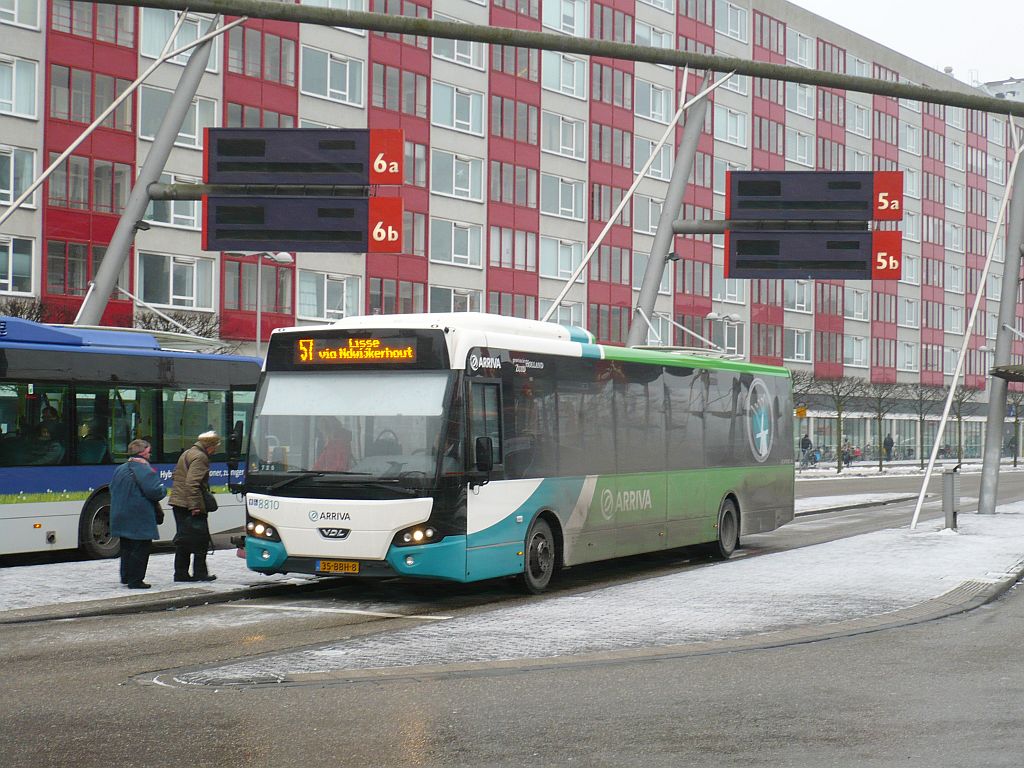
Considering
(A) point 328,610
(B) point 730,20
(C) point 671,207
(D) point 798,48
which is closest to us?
(A) point 328,610

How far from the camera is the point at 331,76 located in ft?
182

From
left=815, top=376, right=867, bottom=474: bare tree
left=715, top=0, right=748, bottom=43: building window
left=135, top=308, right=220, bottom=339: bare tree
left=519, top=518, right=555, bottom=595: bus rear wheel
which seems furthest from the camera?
left=715, top=0, right=748, bottom=43: building window

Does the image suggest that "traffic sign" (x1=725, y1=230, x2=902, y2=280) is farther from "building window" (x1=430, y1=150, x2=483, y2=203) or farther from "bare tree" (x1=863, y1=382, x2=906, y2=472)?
"bare tree" (x1=863, y1=382, x2=906, y2=472)

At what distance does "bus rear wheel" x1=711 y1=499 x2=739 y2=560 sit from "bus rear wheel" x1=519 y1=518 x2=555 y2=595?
484cm

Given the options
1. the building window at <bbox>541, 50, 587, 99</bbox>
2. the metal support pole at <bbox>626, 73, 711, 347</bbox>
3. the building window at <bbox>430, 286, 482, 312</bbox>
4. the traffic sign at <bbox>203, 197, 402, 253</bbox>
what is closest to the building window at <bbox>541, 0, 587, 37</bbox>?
the building window at <bbox>541, 50, 587, 99</bbox>

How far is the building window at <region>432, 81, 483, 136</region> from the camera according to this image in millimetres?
59688

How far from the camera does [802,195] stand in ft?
69.8

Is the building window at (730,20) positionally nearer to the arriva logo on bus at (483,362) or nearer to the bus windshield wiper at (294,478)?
the arriva logo on bus at (483,362)

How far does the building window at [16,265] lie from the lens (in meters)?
45.0

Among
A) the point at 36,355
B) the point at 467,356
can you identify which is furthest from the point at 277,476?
the point at 36,355

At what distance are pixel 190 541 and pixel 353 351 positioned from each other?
2803 mm

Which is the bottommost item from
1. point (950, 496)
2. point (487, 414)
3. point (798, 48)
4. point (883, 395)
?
point (950, 496)

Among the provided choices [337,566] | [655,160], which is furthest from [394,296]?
[337,566]

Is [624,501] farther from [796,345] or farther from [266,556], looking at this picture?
[796,345]
